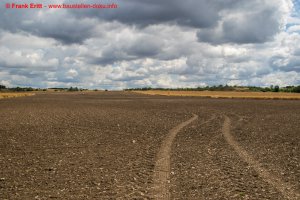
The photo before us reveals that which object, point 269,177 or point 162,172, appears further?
point 162,172

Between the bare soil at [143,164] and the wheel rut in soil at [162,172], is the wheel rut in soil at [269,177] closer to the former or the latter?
the bare soil at [143,164]

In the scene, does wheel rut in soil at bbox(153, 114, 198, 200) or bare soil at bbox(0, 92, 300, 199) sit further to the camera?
bare soil at bbox(0, 92, 300, 199)

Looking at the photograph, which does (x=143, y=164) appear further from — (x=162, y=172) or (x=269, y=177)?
(x=269, y=177)

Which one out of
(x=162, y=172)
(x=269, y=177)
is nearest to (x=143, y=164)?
(x=162, y=172)

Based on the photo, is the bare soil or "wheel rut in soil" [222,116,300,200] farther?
the bare soil

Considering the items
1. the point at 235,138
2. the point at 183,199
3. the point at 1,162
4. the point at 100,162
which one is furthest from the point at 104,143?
the point at 183,199

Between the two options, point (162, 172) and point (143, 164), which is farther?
point (143, 164)

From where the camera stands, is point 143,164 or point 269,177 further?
point 143,164

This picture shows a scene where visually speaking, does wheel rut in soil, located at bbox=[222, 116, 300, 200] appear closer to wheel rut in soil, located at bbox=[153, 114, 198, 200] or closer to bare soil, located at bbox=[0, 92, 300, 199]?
bare soil, located at bbox=[0, 92, 300, 199]

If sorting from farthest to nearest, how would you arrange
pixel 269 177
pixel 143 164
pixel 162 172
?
1. pixel 143 164
2. pixel 162 172
3. pixel 269 177

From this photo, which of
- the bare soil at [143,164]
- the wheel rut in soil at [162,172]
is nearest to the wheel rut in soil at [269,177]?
the bare soil at [143,164]

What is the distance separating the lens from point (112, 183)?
9.64 m

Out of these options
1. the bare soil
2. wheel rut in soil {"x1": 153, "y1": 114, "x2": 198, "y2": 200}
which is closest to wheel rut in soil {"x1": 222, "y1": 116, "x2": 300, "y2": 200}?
the bare soil

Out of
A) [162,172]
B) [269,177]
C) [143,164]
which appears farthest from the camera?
[143,164]
